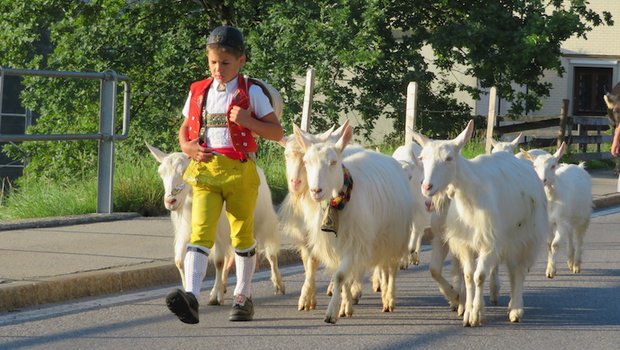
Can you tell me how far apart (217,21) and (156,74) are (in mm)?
1945

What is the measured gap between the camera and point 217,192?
8648 mm

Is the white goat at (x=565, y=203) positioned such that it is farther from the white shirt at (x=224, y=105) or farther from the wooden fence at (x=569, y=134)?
the wooden fence at (x=569, y=134)

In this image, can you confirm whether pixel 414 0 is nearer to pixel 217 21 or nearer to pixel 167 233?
pixel 217 21

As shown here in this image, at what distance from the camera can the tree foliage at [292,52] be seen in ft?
76.2

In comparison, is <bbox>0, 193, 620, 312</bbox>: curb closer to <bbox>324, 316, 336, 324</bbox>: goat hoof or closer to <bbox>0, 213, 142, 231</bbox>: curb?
<bbox>324, 316, 336, 324</bbox>: goat hoof

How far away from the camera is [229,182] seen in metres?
8.58

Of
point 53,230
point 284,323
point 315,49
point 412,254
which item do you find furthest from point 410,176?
point 315,49

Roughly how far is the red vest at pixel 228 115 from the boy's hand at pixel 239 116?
100 millimetres

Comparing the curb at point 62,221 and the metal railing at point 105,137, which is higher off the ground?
the metal railing at point 105,137

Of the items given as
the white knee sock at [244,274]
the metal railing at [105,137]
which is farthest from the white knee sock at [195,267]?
the metal railing at [105,137]

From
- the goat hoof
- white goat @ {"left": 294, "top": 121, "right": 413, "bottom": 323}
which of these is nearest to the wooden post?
white goat @ {"left": 294, "top": 121, "right": 413, "bottom": 323}

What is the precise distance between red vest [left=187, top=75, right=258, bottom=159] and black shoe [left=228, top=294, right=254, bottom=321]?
1.00m

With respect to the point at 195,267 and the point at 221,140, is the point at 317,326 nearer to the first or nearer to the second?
the point at 195,267

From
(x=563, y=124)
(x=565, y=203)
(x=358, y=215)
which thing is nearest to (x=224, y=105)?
(x=358, y=215)
